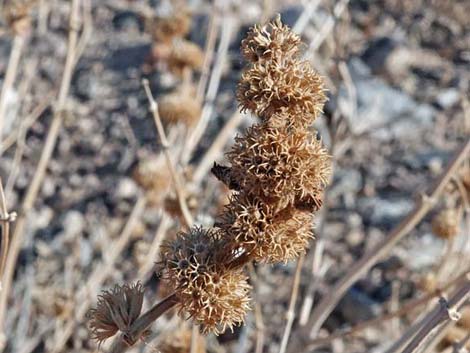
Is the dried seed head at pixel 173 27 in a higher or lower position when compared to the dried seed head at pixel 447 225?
higher

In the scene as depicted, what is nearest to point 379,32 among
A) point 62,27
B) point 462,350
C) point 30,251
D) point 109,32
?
point 109,32

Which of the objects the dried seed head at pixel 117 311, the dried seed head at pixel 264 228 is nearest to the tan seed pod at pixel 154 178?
the dried seed head at pixel 117 311

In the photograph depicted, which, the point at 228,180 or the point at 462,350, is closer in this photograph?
the point at 228,180

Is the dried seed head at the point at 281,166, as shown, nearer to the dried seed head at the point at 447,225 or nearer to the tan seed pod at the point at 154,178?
the dried seed head at the point at 447,225

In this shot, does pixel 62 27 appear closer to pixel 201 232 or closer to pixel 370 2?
pixel 370 2

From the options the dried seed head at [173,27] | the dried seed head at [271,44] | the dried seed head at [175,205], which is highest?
the dried seed head at [173,27]

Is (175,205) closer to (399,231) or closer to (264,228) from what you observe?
(399,231)

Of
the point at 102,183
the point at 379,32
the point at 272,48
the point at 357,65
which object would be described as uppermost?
the point at 379,32

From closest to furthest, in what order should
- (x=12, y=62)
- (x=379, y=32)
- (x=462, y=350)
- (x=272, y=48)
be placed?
(x=272, y=48) < (x=462, y=350) < (x=12, y=62) < (x=379, y=32)
